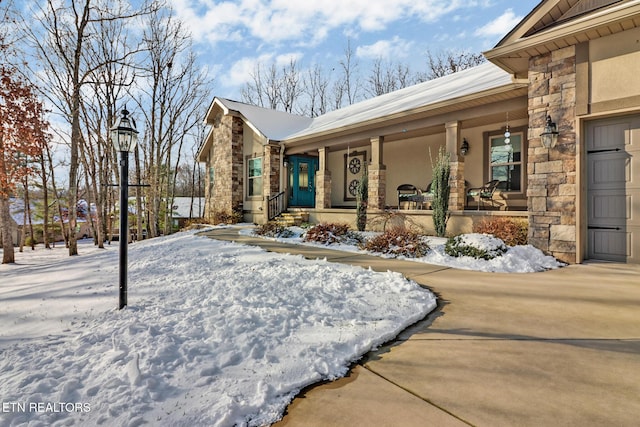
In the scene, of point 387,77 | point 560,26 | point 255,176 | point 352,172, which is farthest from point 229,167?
point 387,77

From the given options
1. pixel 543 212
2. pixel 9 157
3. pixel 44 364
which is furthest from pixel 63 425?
pixel 9 157

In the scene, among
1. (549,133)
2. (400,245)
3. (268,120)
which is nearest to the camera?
(549,133)

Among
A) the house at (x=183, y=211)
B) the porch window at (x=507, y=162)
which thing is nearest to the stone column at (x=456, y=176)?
the porch window at (x=507, y=162)

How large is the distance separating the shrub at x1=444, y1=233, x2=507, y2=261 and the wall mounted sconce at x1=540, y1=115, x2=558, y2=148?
179 centimetres

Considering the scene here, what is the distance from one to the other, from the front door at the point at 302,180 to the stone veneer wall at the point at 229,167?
8.35 feet

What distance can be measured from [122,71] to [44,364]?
17.7m

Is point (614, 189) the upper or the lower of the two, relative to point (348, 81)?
lower

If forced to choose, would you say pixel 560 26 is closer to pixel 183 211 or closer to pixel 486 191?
pixel 486 191

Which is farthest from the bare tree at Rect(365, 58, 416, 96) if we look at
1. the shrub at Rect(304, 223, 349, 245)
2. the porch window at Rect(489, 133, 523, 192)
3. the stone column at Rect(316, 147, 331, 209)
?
the shrub at Rect(304, 223, 349, 245)

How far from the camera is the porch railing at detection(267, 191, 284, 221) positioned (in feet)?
39.6

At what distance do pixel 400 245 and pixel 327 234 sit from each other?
2129 mm

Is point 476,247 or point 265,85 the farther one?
point 265,85

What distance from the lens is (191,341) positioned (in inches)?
98.0

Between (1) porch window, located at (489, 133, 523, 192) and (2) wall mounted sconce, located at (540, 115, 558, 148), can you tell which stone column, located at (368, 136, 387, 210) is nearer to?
(1) porch window, located at (489, 133, 523, 192)
